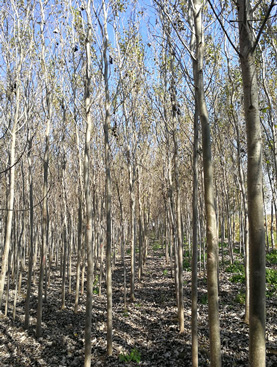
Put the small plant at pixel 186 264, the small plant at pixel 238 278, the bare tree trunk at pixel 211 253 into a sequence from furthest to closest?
the small plant at pixel 186 264 < the small plant at pixel 238 278 < the bare tree trunk at pixel 211 253

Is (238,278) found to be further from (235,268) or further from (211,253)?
(211,253)

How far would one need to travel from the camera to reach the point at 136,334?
22.1 ft

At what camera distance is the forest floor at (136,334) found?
5449 mm

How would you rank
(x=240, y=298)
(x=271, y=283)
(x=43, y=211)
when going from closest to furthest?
(x=43, y=211), (x=240, y=298), (x=271, y=283)

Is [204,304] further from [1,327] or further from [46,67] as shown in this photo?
[46,67]

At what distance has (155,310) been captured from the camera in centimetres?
816

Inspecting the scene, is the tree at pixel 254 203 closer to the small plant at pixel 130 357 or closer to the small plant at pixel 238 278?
the small plant at pixel 130 357

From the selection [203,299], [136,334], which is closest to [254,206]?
[136,334]

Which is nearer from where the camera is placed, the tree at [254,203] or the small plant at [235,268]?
the tree at [254,203]

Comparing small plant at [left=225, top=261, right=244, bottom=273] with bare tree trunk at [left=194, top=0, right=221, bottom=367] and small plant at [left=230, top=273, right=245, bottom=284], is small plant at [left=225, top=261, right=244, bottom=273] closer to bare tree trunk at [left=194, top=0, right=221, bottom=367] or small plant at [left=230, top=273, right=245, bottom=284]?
small plant at [left=230, top=273, right=245, bottom=284]

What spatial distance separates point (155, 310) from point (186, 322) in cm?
141

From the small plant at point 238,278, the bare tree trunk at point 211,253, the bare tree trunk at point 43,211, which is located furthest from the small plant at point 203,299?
the bare tree trunk at point 211,253

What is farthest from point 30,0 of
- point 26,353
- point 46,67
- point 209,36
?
point 26,353

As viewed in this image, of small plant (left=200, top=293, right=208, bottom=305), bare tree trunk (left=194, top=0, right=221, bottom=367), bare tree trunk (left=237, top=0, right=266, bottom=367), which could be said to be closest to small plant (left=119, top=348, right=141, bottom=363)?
bare tree trunk (left=194, top=0, right=221, bottom=367)
